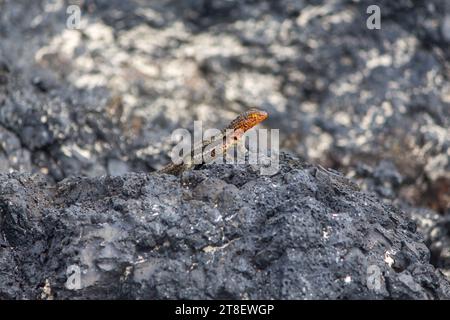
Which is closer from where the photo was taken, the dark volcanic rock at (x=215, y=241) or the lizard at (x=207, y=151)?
the dark volcanic rock at (x=215, y=241)

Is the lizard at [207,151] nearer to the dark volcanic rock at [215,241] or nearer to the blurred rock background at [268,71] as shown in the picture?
the dark volcanic rock at [215,241]

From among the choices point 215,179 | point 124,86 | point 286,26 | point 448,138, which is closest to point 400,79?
point 448,138

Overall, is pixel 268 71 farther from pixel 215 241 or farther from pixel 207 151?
pixel 215 241

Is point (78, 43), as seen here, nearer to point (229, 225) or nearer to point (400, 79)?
point (400, 79)

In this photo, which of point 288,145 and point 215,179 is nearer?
point 215,179

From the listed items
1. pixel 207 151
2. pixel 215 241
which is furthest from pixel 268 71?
pixel 215 241

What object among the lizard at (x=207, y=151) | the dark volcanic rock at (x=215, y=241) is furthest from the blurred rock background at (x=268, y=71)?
the dark volcanic rock at (x=215, y=241)
